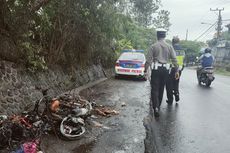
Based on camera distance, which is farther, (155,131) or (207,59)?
(207,59)

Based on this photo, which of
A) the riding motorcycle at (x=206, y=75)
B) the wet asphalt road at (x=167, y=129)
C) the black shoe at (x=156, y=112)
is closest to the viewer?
the wet asphalt road at (x=167, y=129)

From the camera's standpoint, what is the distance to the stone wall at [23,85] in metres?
5.66

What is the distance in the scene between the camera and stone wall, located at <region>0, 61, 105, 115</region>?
18.6 feet

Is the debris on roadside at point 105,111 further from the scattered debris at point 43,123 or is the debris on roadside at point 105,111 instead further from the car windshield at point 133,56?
the car windshield at point 133,56

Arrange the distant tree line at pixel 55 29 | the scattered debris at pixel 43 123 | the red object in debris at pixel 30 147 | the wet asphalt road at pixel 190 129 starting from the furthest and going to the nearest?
the distant tree line at pixel 55 29
the wet asphalt road at pixel 190 129
the scattered debris at pixel 43 123
the red object in debris at pixel 30 147

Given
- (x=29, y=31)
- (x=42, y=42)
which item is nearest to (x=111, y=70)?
(x=42, y=42)

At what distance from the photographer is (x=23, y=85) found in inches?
254

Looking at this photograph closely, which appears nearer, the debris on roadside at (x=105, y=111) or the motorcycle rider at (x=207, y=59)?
the debris on roadside at (x=105, y=111)

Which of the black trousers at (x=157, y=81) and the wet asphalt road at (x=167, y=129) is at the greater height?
the black trousers at (x=157, y=81)

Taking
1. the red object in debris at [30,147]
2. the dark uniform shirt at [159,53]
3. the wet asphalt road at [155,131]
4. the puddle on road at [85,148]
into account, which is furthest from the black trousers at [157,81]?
the red object in debris at [30,147]

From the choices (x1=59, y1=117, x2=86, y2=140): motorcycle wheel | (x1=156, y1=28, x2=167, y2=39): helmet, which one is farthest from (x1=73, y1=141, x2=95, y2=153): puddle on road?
(x1=156, y1=28, x2=167, y2=39): helmet

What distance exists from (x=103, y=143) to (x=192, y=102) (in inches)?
206

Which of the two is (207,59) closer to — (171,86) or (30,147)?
(171,86)

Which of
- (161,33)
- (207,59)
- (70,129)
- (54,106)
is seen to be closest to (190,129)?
(161,33)
